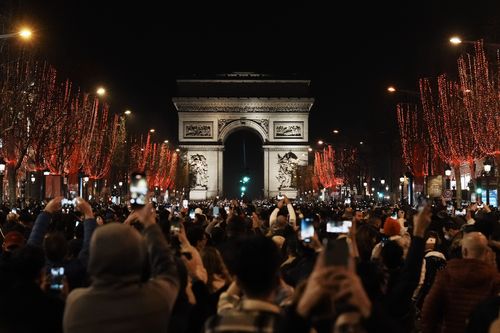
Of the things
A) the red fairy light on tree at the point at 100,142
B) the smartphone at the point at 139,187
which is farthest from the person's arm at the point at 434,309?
the red fairy light on tree at the point at 100,142

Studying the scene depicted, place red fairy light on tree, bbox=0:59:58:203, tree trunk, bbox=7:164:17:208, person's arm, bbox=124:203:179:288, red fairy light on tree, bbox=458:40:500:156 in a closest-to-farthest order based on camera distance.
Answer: person's arm, bbox=124:203:179:288 < red fairy light on tree, bbox=0:59:58:203 < tree trunk, bbox=7:164:17:208 < red fairy light on tree, bbox=458:40:500:156

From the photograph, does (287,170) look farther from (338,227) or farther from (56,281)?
(56,281)

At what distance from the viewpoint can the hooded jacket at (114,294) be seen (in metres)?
5.11

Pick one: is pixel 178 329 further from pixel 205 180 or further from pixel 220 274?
pixel 205 180

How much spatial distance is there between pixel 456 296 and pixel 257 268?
3.26 m

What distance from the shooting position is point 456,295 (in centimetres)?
774

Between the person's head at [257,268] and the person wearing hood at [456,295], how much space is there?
3029mm

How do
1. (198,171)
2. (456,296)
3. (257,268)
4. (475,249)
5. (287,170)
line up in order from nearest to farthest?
(257,268)
(456,296)
(475,249)
(198,171)
(287,170)

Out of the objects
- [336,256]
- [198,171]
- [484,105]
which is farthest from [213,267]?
[198,171]

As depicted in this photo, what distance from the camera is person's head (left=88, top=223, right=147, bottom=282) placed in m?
5.09

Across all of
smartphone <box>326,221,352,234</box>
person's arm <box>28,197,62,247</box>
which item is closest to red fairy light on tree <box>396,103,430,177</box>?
smartphone <box>326,221,352,234</box>

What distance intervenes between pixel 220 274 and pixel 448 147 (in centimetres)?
4927

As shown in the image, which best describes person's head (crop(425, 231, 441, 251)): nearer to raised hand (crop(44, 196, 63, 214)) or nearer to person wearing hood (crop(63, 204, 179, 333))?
raised hand (crop(44, 196, 63, 214))

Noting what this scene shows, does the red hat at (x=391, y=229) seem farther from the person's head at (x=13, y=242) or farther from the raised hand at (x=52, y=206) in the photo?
the raised hand at (x=52, y=206)
